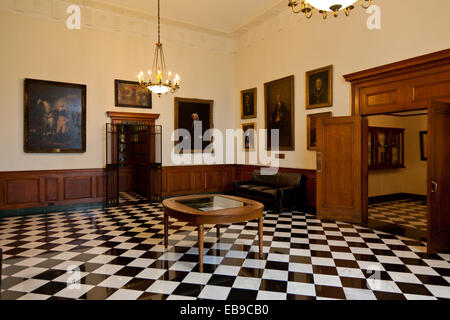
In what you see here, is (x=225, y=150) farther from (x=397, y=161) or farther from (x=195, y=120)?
(x=397, y=161)

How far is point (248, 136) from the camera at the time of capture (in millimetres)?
9711

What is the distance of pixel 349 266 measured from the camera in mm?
3959

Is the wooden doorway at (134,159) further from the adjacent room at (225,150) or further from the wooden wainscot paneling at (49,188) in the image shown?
the wooden wainscot paneling at (49,188)

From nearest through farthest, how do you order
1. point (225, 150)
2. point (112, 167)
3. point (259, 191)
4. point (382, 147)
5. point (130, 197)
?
1. point (259, 191)
2. point (112, 167)
3. point (382, 147)
4. point (130, 197)
5. point (225, 150)

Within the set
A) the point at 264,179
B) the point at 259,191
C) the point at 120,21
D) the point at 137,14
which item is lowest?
the point at 259,191

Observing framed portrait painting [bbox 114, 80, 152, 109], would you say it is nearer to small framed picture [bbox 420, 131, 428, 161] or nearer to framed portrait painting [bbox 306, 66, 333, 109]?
framed portrait painting [bbox 306, 66, 333, 109]

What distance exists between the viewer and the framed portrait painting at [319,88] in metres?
7.06

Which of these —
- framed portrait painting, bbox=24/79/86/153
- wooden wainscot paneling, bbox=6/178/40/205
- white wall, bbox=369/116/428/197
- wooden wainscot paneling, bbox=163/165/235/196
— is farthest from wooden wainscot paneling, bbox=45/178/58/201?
Result: white wall, bbox=369/116/428/197

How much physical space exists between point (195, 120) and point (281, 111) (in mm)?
2821

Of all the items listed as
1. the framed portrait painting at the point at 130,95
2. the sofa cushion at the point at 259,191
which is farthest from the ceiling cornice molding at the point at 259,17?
the sofa cushion at the point at 259,191

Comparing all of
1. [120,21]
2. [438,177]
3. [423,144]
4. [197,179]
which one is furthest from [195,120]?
[423,144]

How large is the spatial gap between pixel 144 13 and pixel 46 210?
232 inches

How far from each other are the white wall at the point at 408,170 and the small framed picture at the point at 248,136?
3.79 metres
